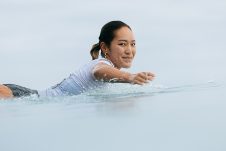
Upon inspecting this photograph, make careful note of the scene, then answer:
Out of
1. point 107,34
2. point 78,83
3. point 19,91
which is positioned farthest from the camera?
point 19,91

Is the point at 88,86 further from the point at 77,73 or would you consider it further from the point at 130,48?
the point at 130,48

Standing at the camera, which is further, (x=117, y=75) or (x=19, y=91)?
(x=19, y=91)

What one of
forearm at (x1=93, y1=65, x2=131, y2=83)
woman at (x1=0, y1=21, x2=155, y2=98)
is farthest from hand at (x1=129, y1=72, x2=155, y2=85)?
woman at (x1=0, y1=21, x2=155, y2=98)

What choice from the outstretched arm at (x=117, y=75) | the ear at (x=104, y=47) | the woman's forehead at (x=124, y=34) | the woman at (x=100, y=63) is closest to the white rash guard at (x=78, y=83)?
the woman at (x=100, y=63)

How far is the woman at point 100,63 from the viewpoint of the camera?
4184mm

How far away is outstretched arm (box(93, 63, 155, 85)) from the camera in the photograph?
10.5 ft

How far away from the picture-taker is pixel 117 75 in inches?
142

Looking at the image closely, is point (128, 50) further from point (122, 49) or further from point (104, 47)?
point (104, 47)

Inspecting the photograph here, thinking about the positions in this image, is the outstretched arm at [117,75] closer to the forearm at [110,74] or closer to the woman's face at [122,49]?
the forearm at [110,74]

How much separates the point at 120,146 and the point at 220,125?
0.39 meters

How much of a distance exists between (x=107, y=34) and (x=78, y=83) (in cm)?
65

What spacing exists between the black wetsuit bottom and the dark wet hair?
2.48 feet

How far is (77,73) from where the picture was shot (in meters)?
4.41

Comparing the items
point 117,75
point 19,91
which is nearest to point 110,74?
point 117,75
